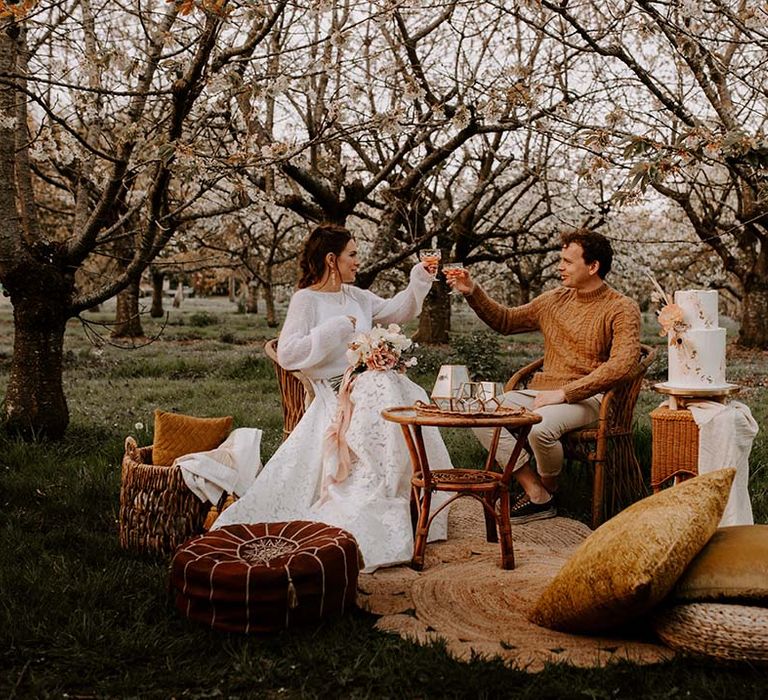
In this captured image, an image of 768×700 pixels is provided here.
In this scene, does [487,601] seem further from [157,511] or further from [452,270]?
[452,270]

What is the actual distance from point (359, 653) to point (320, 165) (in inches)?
292

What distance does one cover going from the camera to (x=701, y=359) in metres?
4.67

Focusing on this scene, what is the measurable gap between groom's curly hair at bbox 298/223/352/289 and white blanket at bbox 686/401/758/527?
236 cm

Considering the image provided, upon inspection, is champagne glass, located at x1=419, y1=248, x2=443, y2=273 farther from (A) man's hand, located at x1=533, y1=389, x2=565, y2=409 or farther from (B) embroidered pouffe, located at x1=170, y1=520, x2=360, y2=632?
(B) embroidered pouffe, located at x1=170, y1=520, x2=360, y2=632

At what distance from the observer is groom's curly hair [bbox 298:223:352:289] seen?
5359 millimetres

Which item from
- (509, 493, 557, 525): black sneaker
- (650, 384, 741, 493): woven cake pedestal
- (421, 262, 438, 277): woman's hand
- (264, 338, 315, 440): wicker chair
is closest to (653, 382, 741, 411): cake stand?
(650, 384, 741, 493): woven cake pedestal

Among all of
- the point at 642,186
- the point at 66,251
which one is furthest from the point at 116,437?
the point at 642,186

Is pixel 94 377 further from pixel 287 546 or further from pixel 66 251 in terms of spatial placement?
pixel 287 546

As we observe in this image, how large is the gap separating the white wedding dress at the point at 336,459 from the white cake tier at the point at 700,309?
5.25ft

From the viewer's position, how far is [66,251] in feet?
20.8

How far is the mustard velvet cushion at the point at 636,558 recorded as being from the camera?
304 centimetres

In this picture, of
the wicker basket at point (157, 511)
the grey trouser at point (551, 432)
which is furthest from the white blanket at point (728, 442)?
the wicker basket at point (157, 511)

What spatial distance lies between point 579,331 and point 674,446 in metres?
0.99

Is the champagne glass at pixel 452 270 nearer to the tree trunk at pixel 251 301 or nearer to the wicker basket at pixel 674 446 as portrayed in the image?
the wicker basket at pixel 674 446
